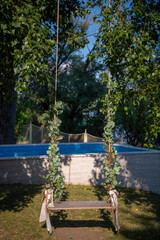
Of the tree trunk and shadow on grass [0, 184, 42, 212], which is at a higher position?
the tree trunk

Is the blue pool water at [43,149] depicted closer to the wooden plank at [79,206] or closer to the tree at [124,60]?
the tree at [124,60]

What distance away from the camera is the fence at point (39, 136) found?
13195 mm

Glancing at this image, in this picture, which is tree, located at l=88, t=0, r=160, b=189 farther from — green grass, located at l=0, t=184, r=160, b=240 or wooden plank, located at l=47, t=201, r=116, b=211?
green grass, located at l=0, t=184, r=160, b=240

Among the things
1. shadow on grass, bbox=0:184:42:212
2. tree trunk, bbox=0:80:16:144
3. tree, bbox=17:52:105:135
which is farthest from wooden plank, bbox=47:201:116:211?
tree, bbox=17:52:105:135

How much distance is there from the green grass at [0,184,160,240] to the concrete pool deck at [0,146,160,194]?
14.2 inches

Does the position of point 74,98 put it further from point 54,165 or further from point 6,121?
point 54,165

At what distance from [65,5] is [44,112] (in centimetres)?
1117

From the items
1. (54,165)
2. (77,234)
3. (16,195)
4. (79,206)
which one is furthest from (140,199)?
(54,165)

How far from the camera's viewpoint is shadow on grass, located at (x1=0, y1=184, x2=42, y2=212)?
5145 millimetres

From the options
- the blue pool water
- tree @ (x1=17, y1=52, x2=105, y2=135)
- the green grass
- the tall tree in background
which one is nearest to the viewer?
the tall tree in background

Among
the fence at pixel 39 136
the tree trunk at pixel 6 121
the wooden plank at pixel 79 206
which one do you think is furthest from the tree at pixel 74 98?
the wooden plank at pixel 79 206

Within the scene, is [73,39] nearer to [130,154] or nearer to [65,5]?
[65,5]

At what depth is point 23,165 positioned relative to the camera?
6.81 metres

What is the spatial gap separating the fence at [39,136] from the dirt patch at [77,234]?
8.70 metres
